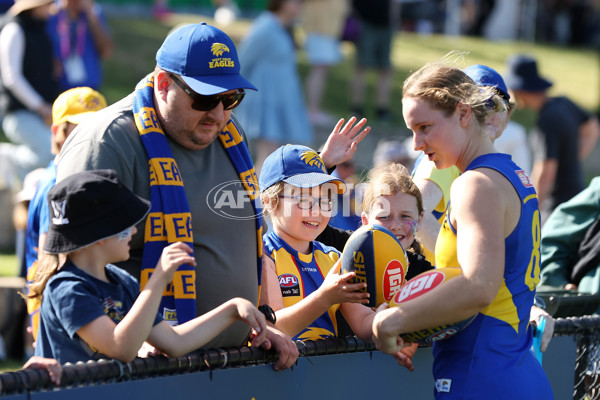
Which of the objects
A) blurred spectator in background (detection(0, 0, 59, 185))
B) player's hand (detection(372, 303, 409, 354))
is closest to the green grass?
blurred spectator in background (detection(0, 0, 59, 185))

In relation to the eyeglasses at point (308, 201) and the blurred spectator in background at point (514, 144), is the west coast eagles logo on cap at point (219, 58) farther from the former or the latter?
the blurred spectator in background at point (514, 144)

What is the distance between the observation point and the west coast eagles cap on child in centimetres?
305

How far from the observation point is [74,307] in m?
2.99

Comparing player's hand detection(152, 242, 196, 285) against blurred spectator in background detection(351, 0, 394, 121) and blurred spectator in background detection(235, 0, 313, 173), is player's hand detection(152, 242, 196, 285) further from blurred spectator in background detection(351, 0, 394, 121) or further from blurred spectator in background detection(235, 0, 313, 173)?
blurred spectator in background detection(351, 0, 394, 121)

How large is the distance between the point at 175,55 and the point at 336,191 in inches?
40.6

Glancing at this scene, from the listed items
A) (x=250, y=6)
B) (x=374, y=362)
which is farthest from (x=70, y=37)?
(x=250, y=6)

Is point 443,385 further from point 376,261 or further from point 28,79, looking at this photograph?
point 28,79

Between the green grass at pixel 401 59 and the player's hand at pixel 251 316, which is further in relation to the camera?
the green grass at pixel 401 59

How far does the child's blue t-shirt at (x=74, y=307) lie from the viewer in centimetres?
299

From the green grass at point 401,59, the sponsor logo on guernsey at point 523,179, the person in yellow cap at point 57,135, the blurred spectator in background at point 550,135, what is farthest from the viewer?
the green grass at point 401,59

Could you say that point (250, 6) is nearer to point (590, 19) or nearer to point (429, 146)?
point (590, 19)

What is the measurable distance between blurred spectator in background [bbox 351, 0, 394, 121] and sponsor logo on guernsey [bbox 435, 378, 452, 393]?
1093 centimetres

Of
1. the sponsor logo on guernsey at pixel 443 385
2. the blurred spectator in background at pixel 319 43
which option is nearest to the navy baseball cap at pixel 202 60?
the sponsor logo on guernsey at pixel 443 385

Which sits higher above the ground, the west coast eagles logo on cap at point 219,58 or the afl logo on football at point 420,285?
the west coast eagles logo on cap at point 219,58
